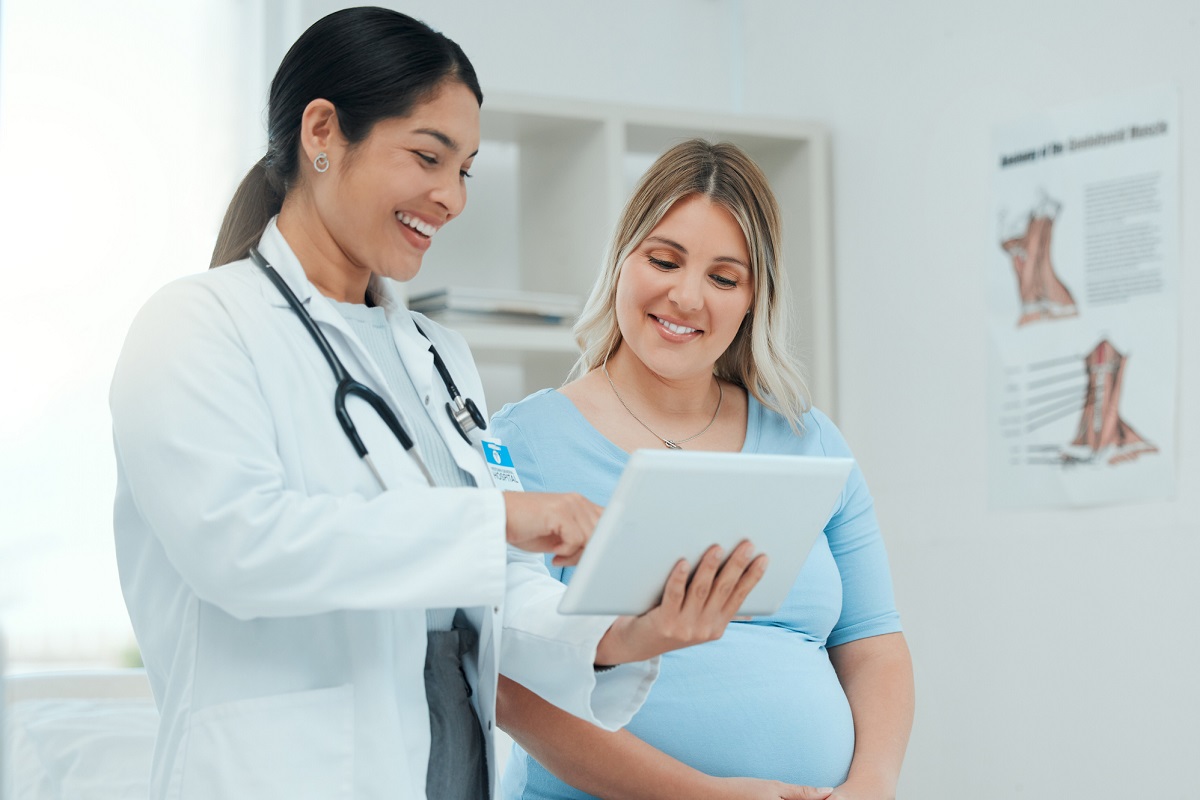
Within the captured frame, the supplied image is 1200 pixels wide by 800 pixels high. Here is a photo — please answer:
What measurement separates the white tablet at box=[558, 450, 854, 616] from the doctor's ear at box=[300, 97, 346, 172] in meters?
0.44

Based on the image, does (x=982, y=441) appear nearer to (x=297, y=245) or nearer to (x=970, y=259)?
(x=970, y=259)

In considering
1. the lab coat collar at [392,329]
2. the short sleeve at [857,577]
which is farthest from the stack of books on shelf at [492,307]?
the lab coat collar at [392,329]

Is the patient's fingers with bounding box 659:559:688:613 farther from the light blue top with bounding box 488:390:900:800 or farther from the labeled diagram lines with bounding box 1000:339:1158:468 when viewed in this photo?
the labeled diagram lines with bounding box 1000:339:1158:468

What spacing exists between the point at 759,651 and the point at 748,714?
0.09 m

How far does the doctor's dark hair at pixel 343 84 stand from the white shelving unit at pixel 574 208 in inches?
54.6

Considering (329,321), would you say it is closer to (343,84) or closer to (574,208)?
(343,84)

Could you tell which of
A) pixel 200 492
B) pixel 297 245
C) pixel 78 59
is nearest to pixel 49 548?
pixel 78 59

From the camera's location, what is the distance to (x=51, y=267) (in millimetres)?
2461

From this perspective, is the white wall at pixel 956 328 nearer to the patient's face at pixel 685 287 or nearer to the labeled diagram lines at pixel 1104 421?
the labeled diagram lines at pixel 1104 421

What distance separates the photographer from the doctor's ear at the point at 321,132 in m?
1.19

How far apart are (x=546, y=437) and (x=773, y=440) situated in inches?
14.2

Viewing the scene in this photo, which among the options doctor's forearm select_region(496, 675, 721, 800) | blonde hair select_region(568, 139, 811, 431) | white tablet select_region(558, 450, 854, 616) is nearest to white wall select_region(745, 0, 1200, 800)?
blonde hair select_region(568, 139, 811, 431)

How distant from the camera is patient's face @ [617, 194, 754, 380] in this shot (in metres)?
1.73

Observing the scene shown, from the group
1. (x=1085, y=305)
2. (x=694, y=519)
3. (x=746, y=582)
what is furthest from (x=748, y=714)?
(x=1085, y=305)
